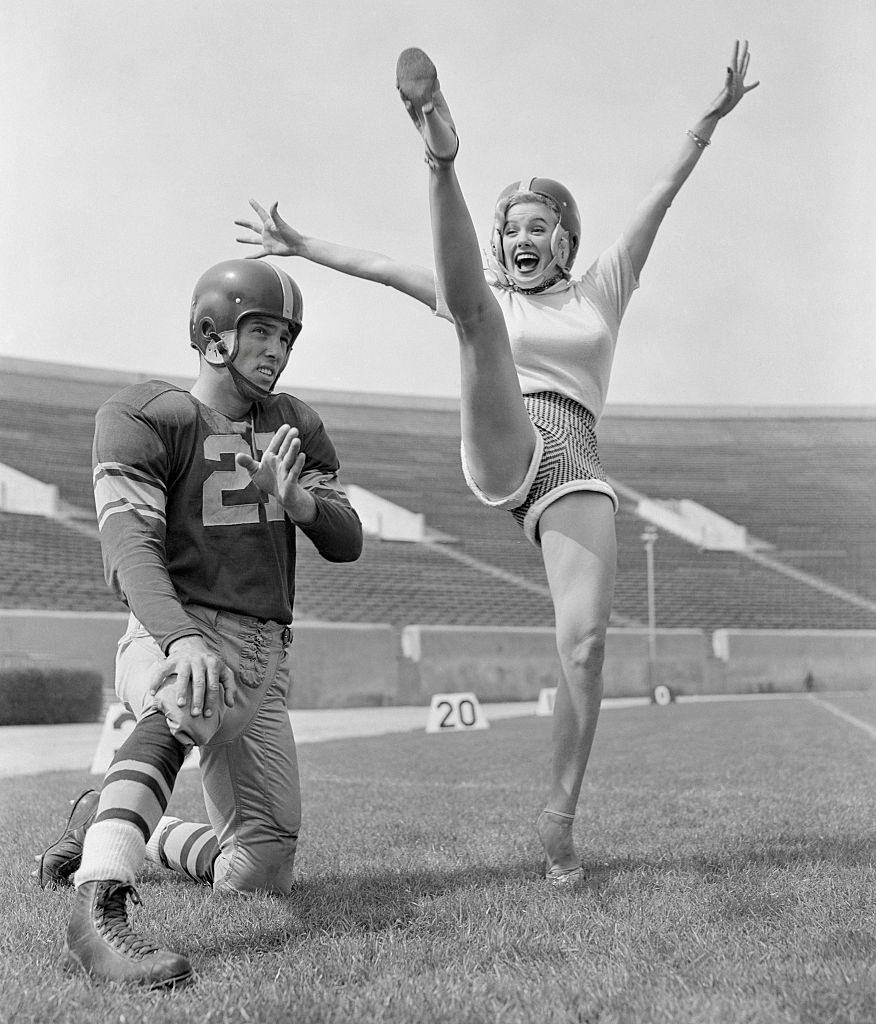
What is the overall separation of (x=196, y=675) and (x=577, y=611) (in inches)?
37.1

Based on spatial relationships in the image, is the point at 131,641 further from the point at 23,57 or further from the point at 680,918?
the point at 23,57

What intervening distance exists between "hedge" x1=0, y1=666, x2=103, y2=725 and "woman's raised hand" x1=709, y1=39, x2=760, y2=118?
11918mm

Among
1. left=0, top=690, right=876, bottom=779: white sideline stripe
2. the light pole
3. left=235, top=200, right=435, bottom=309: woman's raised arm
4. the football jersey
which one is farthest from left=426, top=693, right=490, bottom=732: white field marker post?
the light pole

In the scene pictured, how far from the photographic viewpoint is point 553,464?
7.63 ft

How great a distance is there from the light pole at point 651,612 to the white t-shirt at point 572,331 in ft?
58.4

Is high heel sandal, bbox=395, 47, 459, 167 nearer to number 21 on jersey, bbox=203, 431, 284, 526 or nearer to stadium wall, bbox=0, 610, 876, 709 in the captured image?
number 21 on jersey, bbox=203, 431, 284, 526

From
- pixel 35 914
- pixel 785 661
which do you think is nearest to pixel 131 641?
pixel 35 914

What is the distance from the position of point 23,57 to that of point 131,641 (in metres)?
3.80

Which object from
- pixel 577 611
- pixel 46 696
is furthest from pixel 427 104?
pixel 46 696

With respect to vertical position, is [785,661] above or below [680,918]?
below

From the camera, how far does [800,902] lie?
188 cm

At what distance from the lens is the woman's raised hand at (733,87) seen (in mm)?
2502

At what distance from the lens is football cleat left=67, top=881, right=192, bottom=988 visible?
142 cm

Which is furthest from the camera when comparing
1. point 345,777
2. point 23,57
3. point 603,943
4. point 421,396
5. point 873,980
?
→ point 421,396
